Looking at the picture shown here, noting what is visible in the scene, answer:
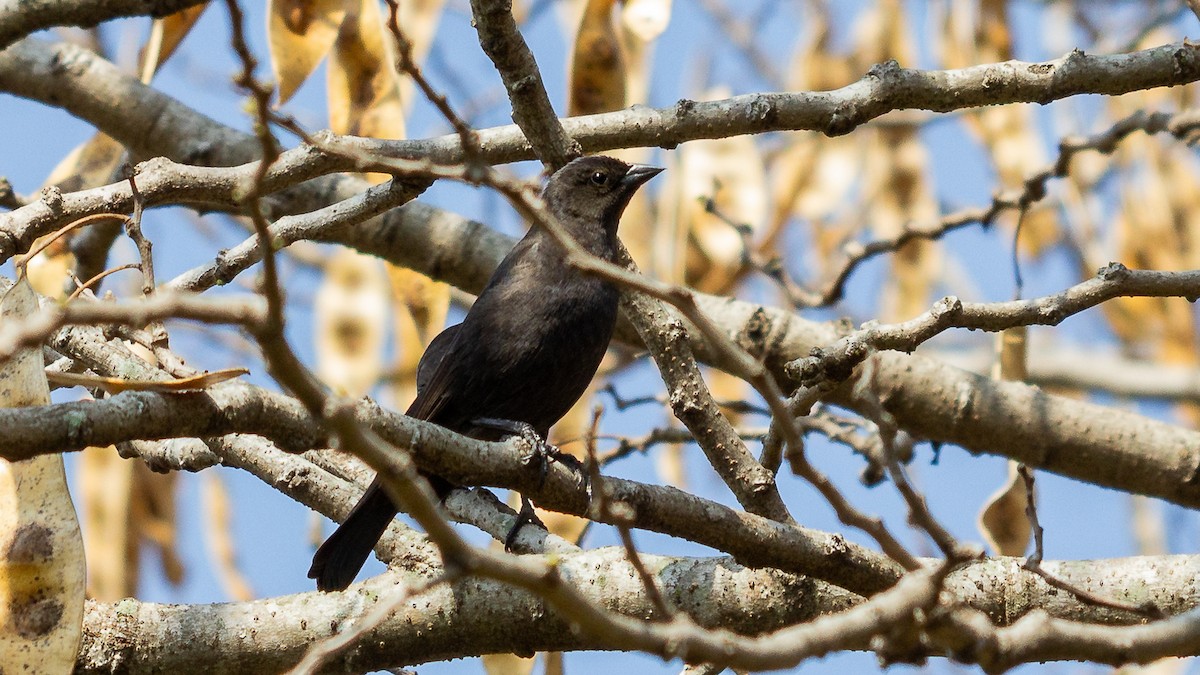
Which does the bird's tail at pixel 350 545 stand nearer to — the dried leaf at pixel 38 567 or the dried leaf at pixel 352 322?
the dried leaf at pixel 38 567

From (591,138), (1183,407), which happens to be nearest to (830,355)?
(591,138)

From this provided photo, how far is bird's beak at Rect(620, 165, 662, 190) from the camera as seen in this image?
5164 mm

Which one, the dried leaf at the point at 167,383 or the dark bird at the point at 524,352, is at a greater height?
the dark bird at the point at 524,352

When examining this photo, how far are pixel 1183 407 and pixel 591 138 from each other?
6.32m

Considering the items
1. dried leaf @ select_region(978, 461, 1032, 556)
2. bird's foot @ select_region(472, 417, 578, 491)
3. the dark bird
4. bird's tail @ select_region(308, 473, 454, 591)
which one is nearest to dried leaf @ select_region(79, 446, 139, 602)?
the dark bird

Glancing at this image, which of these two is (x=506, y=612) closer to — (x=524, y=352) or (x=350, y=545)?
(x=350, y=545)

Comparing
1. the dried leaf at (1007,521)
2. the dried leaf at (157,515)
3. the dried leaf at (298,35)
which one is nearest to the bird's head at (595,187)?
the dried leaf at (298,35)

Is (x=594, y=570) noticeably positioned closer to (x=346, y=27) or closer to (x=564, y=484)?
(x=564, y=484)

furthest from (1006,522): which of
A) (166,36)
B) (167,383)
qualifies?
(166,36)

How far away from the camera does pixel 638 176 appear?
518cm

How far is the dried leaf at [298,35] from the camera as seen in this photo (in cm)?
413

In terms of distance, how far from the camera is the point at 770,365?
4871mm

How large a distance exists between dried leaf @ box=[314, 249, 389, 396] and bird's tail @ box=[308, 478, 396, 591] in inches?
59.4

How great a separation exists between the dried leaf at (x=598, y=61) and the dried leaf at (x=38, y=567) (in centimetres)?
231
